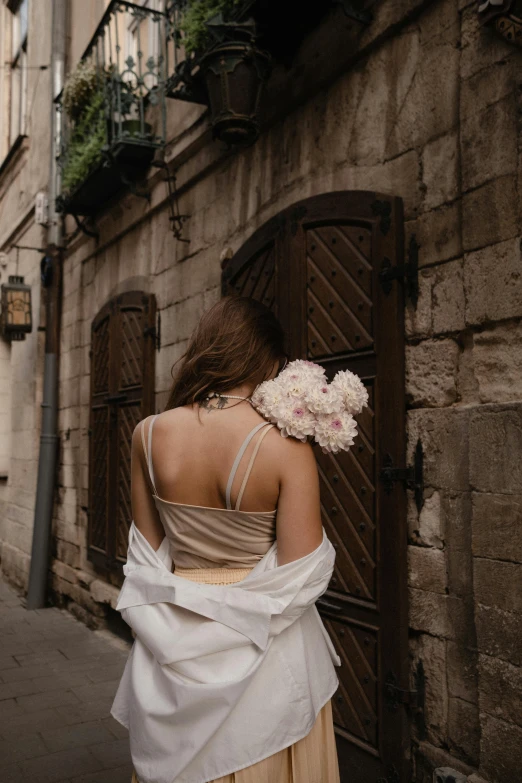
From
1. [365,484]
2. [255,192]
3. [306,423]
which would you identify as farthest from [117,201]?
[306,423]

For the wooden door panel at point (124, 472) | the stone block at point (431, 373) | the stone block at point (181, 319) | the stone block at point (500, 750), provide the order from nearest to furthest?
the stone block at point (500, 750) < the stone block at point (431, 373) < the stone block at point (181, 319) < the wooden door panel at point (124, 472)

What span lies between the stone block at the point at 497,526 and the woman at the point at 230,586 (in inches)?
41.0

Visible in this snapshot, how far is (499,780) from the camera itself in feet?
9.24

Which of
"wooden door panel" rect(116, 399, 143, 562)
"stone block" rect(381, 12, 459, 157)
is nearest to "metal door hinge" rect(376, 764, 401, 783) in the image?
"stone block" rect(381, 12, 459, 157)

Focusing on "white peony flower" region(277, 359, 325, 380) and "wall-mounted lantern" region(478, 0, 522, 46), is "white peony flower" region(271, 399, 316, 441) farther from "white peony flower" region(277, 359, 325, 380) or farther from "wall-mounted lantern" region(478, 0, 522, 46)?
"wall-mounted lantern" region(478, 0, 522, 46)

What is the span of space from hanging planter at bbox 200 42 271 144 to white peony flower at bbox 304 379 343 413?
2.63 metres

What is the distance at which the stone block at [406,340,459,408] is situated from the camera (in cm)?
322

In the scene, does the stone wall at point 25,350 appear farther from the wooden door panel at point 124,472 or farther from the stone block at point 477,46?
the stone block at point 477,46

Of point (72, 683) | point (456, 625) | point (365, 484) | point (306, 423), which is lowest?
point (72, 683)

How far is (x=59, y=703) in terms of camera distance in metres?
4.98

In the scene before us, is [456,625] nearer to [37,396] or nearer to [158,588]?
[158,588]

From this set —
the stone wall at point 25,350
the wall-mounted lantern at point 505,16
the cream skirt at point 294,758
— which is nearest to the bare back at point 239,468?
the cream skirt at point 294,758

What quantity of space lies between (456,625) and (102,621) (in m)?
4.65

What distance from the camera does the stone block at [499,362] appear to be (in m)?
2.92
